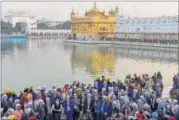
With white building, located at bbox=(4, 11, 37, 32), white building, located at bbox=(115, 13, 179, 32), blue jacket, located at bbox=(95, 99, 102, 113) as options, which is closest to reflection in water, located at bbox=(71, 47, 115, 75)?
blue jacket, located at bbox=(95, 99, 102, 113)

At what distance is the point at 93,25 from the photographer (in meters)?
67.1

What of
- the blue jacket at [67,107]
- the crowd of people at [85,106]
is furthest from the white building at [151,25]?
the blue jacket at [67,107]

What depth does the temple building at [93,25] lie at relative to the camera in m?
65.9

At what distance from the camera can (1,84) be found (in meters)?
16.5

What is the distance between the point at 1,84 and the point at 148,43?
34.8 m

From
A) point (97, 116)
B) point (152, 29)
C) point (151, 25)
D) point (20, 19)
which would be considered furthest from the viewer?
point (20, 19)

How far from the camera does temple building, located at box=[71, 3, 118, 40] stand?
65.9m

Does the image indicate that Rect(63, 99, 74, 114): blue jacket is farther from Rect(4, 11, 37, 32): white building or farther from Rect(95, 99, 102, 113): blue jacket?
Rect(4, 11, 37, 32): white building

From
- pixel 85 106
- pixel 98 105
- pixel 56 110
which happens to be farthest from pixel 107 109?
pixel 56 110

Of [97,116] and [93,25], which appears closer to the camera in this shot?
[97,116]

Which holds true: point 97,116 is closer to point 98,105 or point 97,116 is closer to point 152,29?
point 98,105

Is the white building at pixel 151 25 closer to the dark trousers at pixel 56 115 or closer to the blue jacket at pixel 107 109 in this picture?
the blue jacket at pixel 107 109

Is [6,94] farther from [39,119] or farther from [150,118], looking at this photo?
[150,118]

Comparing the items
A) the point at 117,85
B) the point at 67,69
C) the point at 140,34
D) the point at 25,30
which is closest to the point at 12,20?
the point at 25,30
